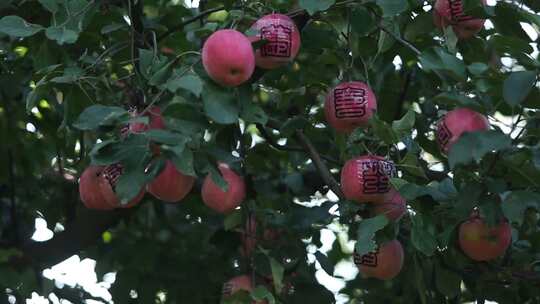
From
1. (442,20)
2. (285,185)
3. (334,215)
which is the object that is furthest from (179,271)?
(442,20)

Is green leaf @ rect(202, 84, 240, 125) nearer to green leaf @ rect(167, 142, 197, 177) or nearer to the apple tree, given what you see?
the apple tree

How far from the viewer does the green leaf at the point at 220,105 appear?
2.05 m

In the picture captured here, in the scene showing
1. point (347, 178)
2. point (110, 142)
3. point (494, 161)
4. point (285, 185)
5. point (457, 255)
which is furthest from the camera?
point (285, 185)

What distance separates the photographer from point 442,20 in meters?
2.41

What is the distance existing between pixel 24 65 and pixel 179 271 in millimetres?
814

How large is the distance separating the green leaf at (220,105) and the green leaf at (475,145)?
0.41m

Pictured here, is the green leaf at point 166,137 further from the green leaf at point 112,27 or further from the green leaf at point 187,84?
the green leaf at point 112,27

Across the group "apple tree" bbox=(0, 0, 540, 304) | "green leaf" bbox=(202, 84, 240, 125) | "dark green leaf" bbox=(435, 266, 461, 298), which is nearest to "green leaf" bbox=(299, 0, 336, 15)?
"apple tree" bbox=(0, 0, 540, 304)

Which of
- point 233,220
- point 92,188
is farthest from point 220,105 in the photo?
point 233,220

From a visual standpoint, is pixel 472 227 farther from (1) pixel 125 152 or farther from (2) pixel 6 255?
(2) pixel 6 255

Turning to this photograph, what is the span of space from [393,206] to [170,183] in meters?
0.48

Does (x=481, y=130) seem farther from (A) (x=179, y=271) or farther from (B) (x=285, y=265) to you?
(A) (x=179, y=271)

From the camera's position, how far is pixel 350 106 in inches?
92.3

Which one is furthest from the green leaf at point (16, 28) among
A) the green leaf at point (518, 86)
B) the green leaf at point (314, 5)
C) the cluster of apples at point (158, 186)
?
the green leaf at point (518, 86)
